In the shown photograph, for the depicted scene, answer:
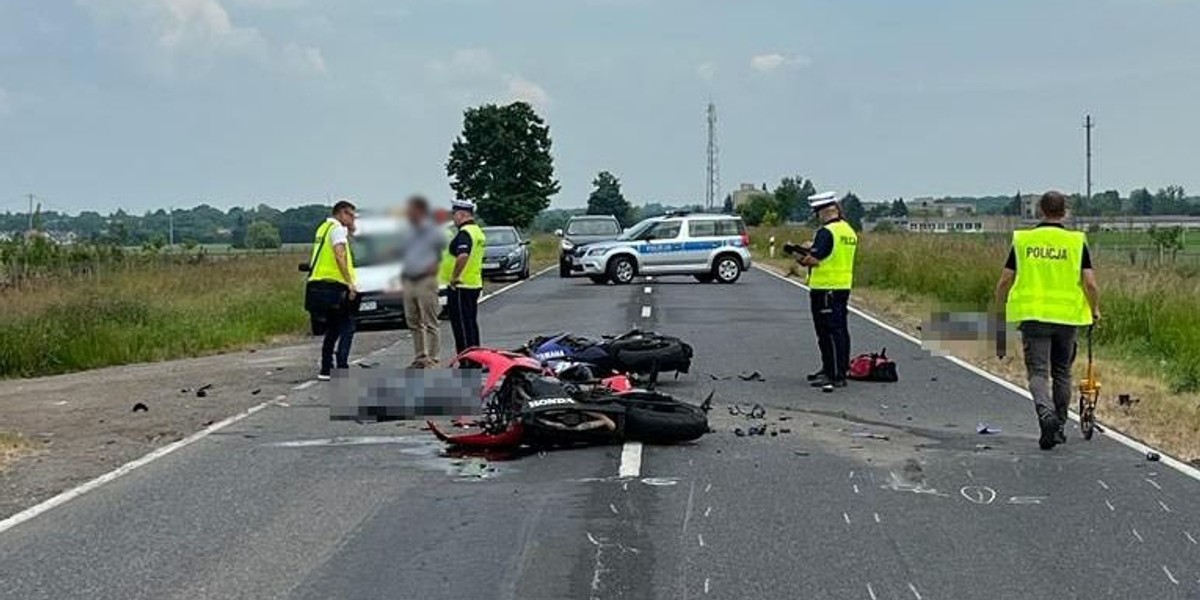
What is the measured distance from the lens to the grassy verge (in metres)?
12.9

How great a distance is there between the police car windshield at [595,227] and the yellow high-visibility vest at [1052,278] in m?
34.5

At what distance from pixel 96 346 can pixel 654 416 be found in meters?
12.1

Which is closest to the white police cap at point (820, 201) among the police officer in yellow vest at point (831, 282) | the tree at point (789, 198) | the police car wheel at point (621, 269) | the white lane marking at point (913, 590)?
the police officer in yellow vest at point (831, 282)

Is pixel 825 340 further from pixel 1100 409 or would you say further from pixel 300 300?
pixel 300 300

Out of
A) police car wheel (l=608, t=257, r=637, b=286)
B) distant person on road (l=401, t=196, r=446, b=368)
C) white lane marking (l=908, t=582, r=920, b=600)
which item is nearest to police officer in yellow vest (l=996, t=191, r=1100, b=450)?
white lane marking (l=908, t=582, r=920, b=600)

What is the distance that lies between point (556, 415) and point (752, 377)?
553cm

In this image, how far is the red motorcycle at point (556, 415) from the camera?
10.5 metres

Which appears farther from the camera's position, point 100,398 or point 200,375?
point 200,375

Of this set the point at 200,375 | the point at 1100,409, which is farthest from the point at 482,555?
the point at 200,375

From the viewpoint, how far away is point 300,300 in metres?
25.8

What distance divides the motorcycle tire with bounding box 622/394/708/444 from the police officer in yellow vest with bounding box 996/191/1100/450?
258 cm

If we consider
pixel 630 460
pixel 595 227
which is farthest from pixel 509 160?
pixel 595 227

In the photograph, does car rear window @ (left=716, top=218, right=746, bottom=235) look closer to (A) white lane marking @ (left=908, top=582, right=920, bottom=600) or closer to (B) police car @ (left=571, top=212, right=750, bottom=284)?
(B) police car @ (left=571, top=212, right=750, bottom=284)

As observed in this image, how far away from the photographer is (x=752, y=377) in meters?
15.6
